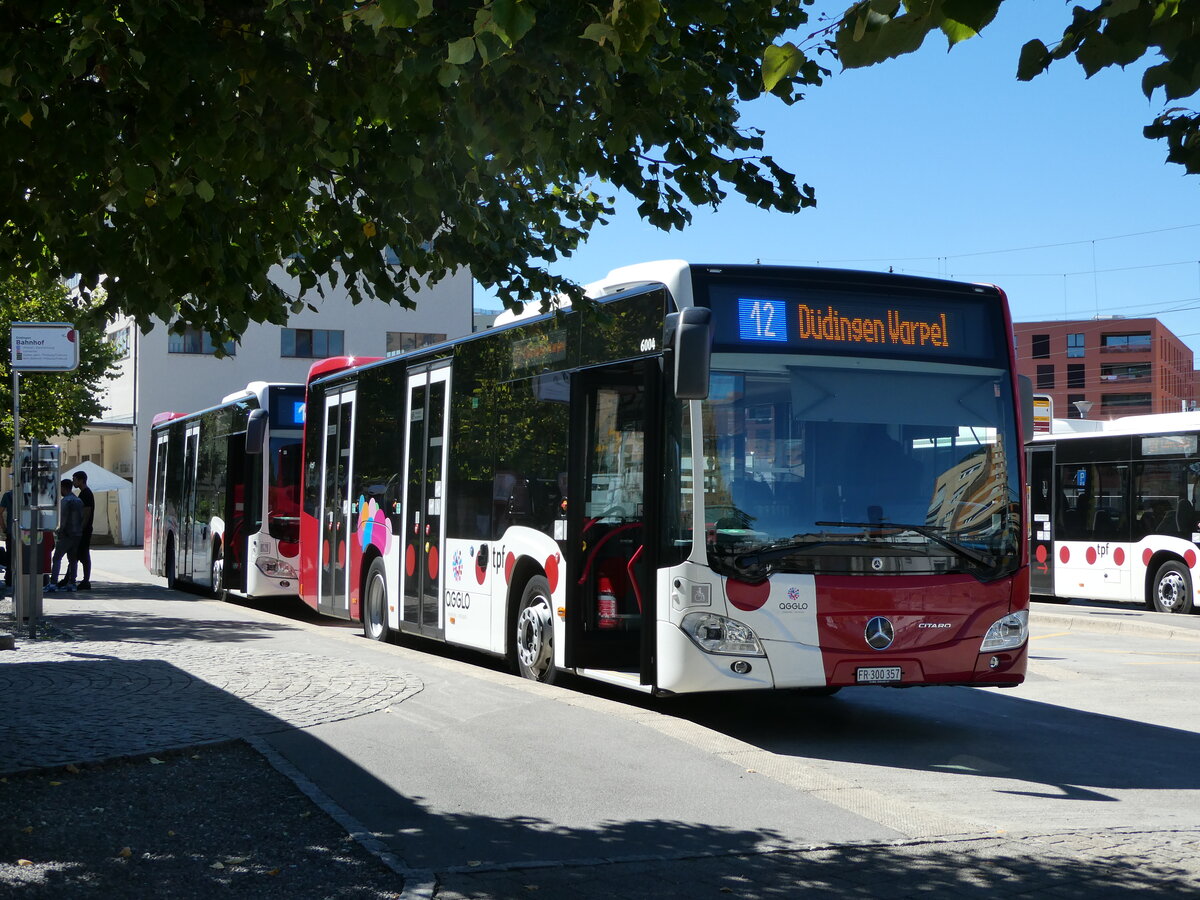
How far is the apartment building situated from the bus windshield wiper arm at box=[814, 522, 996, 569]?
106673mm

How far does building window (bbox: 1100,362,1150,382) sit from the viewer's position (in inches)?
4424

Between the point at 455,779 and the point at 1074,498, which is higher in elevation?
the point at 1074,498

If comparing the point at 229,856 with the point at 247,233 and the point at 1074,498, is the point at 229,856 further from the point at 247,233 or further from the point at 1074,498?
the point at 1074,498

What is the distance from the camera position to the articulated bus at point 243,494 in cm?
2212

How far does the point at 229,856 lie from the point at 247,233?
335 centimetres

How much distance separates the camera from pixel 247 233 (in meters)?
7.98

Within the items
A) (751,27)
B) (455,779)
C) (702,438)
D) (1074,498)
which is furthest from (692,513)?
(1074,498)

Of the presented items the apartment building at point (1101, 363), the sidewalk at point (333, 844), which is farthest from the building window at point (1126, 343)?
the sidewalk at point (333, 844)

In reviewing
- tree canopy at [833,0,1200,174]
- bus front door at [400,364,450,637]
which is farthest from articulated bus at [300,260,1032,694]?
tree canopy at [833,0,1200,174]

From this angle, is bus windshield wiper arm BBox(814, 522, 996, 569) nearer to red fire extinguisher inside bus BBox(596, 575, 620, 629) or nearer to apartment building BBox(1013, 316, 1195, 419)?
red fire extinguisher inside bus BBox(596, 575, 620, 629)

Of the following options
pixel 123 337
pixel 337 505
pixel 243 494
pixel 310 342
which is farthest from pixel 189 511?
pixel 123 337

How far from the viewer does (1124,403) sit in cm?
11406

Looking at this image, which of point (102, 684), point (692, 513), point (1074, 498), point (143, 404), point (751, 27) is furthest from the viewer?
point (143, 404)

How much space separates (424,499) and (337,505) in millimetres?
3464
